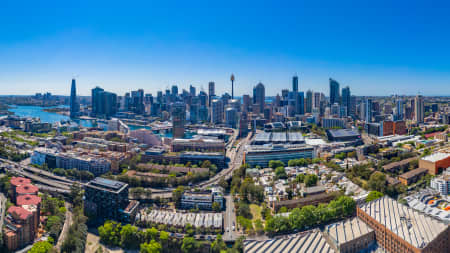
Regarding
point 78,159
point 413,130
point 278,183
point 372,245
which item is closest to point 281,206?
point 278,183

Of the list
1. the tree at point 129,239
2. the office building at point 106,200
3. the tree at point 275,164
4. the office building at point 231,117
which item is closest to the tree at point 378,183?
the tree at point 275,164

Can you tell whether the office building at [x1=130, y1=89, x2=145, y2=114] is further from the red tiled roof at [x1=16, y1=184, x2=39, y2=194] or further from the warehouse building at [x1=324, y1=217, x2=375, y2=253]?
the warehouse building at [x1=324, y1=217, x2=375, y2=253]

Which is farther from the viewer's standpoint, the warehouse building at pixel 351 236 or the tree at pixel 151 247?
the tree at pixel 151 247

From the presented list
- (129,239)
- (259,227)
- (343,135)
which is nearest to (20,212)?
(129,239)

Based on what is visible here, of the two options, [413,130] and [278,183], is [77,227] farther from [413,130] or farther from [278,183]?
[413,130]

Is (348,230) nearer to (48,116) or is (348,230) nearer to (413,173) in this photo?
(413,173)

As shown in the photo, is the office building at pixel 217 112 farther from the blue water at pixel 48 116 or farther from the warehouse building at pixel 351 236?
the warehouse building at pixel 351 236
